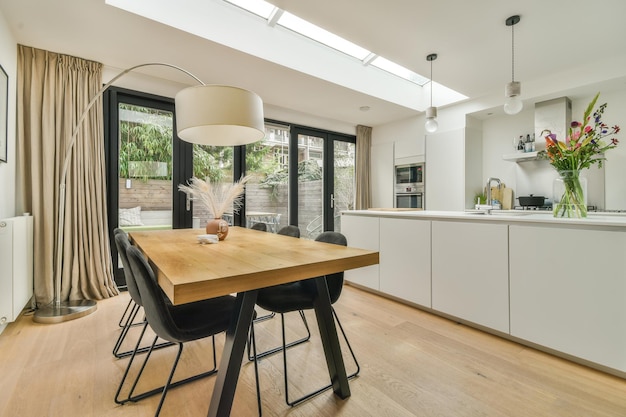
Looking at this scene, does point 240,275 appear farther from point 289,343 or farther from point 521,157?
point 521,157

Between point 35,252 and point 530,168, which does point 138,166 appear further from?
point 530,168

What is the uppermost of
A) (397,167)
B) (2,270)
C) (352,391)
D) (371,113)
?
(371,113)

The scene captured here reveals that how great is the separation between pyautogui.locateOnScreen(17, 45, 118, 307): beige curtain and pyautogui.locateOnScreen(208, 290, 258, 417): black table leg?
8.44 feet

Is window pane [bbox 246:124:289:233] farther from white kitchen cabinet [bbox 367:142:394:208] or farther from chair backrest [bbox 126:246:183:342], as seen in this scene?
chair backrest [bbox 126:246:183:342]

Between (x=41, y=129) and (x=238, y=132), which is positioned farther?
(x=41, y=129)

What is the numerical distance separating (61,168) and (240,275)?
2959 mm

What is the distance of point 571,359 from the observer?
191cm

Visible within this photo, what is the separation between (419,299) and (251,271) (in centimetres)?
213

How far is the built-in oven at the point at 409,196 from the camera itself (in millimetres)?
4933

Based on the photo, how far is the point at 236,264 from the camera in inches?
49.9

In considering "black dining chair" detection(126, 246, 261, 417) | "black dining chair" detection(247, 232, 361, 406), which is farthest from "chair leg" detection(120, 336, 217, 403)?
"black dining chair" detection(247, 232, 361, 406)

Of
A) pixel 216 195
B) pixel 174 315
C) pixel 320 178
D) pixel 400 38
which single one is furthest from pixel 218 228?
pixel 320 178

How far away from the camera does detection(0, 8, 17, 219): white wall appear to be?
7.64ft

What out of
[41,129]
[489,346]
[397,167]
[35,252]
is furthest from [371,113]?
[35,252]
